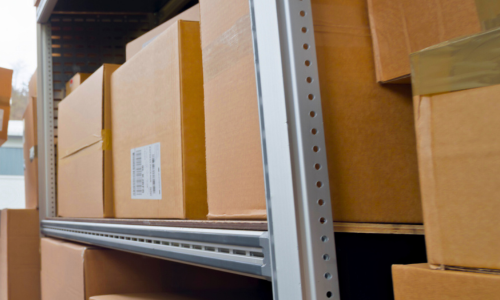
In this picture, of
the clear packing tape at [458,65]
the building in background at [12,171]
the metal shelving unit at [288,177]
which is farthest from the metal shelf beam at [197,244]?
the building in background at [12,171]

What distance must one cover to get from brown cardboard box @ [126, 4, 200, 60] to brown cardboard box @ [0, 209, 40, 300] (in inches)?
31.7

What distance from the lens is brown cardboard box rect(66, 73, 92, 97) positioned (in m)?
1.40

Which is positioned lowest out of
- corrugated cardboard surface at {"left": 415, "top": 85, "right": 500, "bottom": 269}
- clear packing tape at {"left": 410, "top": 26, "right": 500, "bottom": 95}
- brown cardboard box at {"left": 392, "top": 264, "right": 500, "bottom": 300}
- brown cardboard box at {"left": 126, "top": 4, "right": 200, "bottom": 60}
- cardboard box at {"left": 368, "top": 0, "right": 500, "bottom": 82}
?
brown cardboard box at {"left": 392, "top": 264, "right": 500, "bottom": 300}

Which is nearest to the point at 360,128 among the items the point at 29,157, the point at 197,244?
the point at 197,244

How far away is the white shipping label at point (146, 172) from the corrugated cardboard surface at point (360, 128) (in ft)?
1.36

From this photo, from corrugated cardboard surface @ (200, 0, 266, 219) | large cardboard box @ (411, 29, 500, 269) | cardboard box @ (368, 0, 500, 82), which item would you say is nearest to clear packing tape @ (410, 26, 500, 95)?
large cardboard box @ (411, 29, 500, 269)

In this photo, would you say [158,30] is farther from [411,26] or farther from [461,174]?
Answer: [461,174]

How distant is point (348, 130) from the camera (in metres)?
0.52

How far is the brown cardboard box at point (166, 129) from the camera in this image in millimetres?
751

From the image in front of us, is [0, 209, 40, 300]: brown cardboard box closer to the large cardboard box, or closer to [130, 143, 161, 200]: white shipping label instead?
[130, 143, 161, 200]: white shipping label

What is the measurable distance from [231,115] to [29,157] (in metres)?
1.40

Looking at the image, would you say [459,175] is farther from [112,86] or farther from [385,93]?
→ [112,86]

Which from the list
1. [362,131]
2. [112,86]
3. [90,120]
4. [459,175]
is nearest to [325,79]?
[362,131]

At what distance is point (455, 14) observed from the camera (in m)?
0.50
